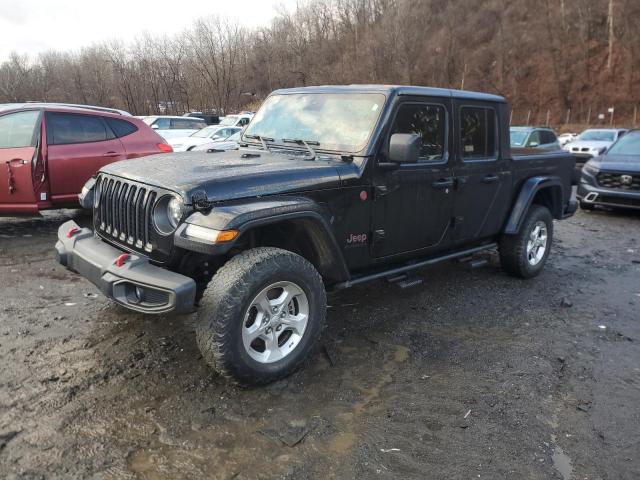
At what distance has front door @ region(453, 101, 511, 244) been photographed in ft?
15.0

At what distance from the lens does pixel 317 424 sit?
9.50ft

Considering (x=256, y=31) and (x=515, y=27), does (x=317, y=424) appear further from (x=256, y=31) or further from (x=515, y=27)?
(x=515, y=27)

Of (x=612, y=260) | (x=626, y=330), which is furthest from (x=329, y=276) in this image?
(x=612, y=260)

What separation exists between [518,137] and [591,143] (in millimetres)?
9247

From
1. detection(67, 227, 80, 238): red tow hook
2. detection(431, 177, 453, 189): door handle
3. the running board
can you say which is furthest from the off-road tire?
detection(67, 227, 80, 238): red tow hook

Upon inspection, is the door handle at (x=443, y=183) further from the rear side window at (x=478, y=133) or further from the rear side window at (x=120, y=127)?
the rear side window at (x=120, y=127)

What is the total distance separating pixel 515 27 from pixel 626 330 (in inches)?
2319

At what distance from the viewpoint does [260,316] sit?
10.3 ft

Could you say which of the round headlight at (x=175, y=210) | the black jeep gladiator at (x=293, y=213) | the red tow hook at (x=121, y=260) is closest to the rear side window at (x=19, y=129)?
the black jeep gladiator at (x=293, y=213)

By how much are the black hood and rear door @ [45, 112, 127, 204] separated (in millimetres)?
8570

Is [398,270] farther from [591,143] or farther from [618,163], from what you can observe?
[591,143]

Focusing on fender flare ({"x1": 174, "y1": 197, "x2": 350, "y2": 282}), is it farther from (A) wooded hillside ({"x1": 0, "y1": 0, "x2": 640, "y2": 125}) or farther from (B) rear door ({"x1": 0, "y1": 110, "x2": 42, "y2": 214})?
(A) wooded hillside ({"x1": 0, "y1": 0, "x2": 640, "y2": 125})

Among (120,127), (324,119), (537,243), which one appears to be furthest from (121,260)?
(120,127)

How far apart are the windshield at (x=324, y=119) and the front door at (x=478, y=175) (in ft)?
3.44
